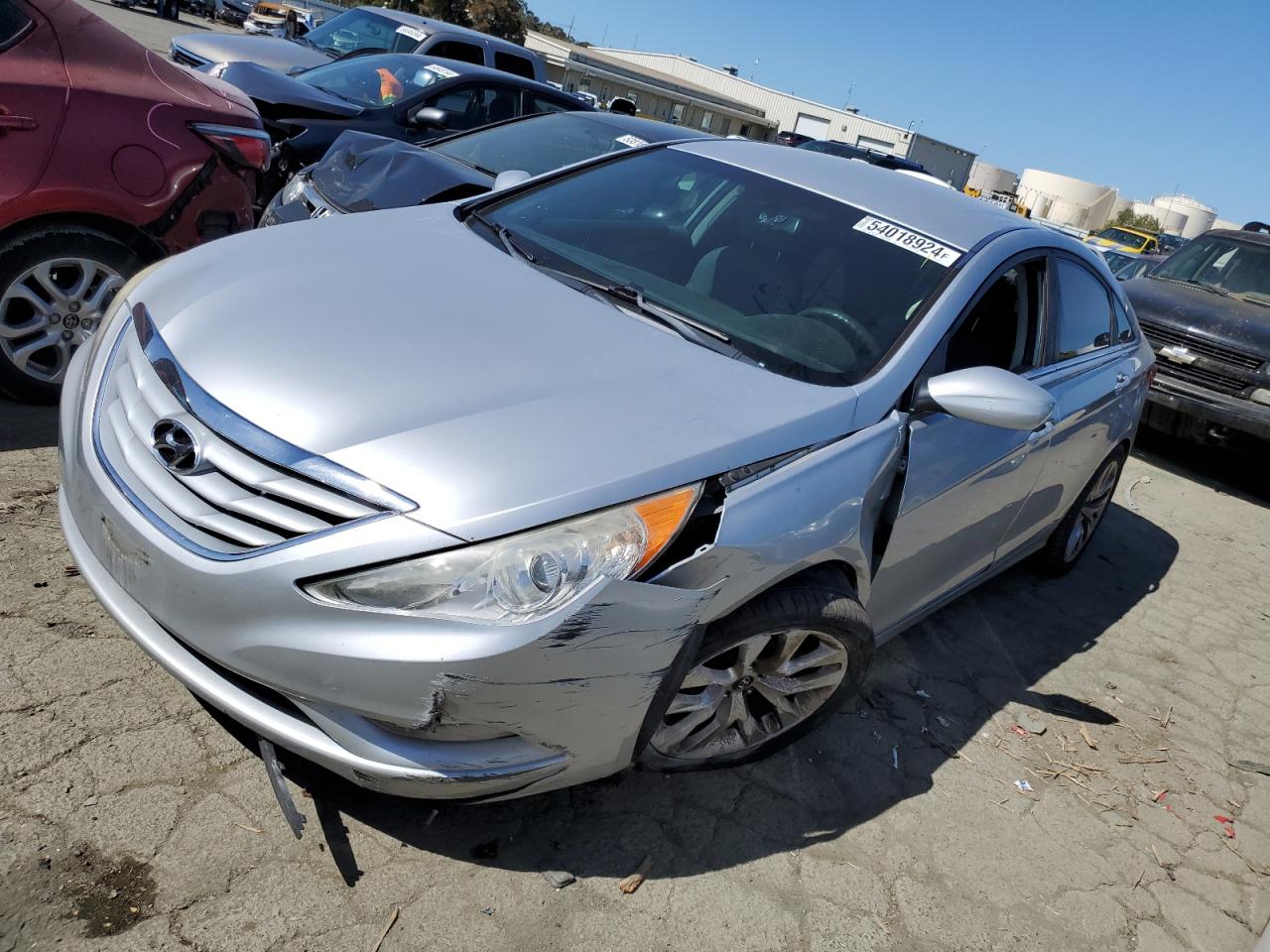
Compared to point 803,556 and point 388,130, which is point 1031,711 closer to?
point 803,556

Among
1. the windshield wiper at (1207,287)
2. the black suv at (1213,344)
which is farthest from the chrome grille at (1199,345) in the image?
the windshield wiper at (1207,287)

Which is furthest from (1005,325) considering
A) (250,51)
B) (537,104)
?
(250,51)

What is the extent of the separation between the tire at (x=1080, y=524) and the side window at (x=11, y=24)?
15.3 ft

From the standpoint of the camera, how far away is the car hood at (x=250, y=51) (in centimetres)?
837

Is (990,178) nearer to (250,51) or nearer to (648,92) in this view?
(648,92)

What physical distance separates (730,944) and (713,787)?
1.72 ft

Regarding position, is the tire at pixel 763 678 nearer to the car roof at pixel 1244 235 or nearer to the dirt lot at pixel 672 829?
the dirt lot at pixel 672 829

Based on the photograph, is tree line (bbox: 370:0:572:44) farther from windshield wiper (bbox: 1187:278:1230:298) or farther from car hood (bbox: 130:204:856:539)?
car hood (bbox: 130:204:856:539)

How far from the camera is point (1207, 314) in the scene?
7633 millimetres

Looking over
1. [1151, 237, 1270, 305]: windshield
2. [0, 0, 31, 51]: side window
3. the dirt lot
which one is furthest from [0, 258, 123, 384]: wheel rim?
[1151, 237, 1270, 305]: windshield

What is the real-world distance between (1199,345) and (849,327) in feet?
19.8

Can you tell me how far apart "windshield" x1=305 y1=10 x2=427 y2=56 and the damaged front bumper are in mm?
9105

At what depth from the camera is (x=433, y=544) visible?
1.85 metres

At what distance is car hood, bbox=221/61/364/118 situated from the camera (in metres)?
6.63
